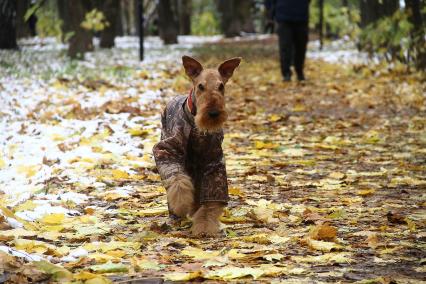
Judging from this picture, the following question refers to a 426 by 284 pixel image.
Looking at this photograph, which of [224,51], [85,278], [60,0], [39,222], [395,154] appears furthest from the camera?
[224,51]

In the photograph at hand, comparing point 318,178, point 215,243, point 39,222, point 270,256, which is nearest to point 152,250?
point 215,243

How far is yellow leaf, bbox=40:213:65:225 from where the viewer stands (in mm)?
4844

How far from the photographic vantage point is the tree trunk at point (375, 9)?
1598cm

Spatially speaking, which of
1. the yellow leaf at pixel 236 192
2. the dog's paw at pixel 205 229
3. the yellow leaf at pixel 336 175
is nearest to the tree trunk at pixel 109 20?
the yellow leaf at pixel 336 175

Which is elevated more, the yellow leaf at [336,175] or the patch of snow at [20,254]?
the patch of snow at [20,254]

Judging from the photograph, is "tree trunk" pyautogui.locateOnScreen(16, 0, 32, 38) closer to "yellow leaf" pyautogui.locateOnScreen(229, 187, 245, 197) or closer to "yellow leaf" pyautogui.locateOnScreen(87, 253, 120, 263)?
"yellow leaf" pyautogui.locateOnScreen(229, 187, 245, 197)

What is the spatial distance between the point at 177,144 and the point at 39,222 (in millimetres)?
1024

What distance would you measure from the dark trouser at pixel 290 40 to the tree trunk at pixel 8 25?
8.20 meters

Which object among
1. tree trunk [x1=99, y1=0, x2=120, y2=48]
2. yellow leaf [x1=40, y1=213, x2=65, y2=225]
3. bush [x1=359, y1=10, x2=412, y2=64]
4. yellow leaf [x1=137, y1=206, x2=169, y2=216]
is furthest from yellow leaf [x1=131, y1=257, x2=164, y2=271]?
tree trunk [x1=99, y1=0, x2=120, y2=48]

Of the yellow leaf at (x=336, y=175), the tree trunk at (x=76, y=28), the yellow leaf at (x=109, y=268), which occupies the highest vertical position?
the tree trunk at (x=76, y=28)

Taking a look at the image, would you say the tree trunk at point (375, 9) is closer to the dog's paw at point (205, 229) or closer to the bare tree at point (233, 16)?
the dog's paw at point (205, 229)

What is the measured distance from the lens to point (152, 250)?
419cm

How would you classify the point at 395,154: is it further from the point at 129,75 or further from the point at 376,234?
the point at 129,75

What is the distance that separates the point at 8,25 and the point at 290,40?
9.41 m
